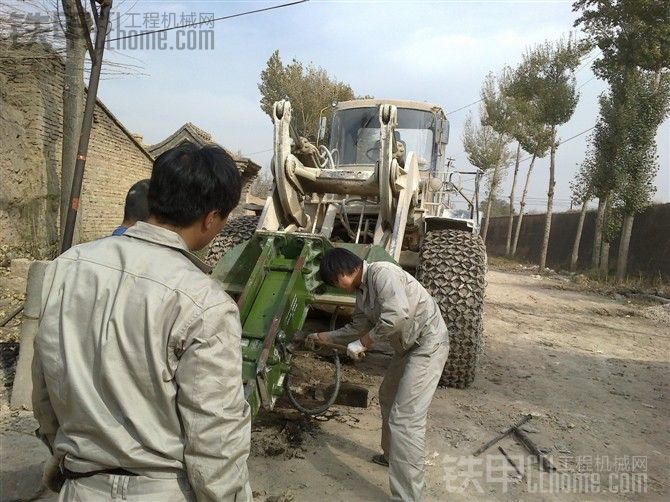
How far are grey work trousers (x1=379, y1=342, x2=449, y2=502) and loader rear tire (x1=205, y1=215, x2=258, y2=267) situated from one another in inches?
95.0

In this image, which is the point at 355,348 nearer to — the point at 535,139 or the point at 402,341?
the point at 402,341

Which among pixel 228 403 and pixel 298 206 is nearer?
Result: pixel 228 403

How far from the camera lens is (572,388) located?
5.47m

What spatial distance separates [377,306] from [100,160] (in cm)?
839

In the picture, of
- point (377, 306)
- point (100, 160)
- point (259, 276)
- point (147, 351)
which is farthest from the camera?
point (100, 160)

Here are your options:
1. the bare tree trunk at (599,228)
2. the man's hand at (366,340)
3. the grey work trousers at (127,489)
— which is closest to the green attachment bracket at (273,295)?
the man's hand at (366,340)

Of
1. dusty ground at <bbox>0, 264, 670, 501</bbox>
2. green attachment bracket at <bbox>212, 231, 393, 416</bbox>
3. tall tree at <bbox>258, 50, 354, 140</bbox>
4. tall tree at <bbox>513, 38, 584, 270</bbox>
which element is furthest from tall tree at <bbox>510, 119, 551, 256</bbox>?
green attachment bracket at <bbox>212, 231, 393, 416</bbox>

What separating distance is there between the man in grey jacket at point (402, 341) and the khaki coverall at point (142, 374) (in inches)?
75.1

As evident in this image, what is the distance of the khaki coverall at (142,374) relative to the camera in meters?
1.20

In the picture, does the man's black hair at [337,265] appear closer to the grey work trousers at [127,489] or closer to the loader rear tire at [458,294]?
the loader rear tire at [458,294]

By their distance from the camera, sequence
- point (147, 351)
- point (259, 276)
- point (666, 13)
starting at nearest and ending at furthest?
point (147, 351) → point (259, 276) → point (666, 13)

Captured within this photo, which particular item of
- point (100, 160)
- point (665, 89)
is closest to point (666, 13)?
point (665, 89)

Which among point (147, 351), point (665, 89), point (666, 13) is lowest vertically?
point (147, 351)

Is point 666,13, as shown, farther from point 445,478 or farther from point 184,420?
point 184,420
